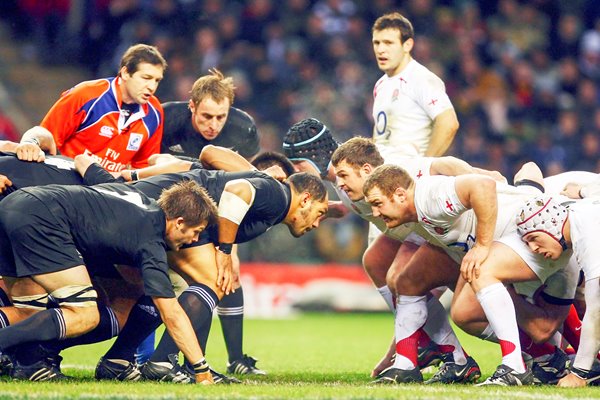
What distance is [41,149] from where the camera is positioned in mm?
7449

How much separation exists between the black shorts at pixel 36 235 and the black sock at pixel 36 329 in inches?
10.7

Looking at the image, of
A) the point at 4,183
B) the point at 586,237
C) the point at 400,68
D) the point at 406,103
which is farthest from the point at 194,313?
the point at 400,68

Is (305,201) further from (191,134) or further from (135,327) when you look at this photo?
(191,134)

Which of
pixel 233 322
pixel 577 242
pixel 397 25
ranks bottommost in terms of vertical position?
pixel 233 322

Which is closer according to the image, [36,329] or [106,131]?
[36,329]

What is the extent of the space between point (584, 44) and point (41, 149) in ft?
42.7

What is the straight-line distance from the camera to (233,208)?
271 inches

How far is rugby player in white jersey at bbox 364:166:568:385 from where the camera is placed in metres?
6.69

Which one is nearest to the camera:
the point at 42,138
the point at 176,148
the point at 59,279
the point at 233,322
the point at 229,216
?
the point at 59,279

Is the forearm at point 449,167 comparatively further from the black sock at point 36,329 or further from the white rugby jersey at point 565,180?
the black sock at point 36,329

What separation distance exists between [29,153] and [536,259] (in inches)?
140

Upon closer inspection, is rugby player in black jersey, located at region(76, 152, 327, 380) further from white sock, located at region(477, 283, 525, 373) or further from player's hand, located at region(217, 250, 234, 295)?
white sock, located at region(477, 283, 525, 373)

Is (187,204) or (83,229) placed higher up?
(187,204)

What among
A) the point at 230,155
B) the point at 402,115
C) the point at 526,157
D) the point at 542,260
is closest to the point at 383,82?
the point at 402,115
